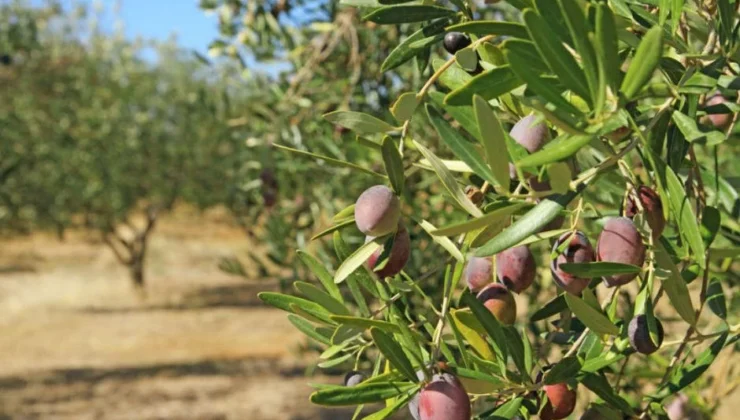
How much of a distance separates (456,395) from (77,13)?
50.4ft

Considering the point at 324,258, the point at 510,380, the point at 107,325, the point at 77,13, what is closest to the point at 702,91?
the point at 510,380

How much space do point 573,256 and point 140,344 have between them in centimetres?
1013

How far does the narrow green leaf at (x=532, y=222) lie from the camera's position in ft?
2.00

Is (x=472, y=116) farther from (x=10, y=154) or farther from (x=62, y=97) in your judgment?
(x=62, y=97)

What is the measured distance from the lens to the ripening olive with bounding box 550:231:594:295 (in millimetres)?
714

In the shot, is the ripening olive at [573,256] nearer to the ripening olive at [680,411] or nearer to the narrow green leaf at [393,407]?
the narrow green leaf at [393,407]

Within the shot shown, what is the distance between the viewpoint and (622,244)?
25.8 inches

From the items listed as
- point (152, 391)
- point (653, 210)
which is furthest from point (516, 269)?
point (152, 391)

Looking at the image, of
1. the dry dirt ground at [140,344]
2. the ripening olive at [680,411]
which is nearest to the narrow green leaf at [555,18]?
the ripening olive at [680,411]

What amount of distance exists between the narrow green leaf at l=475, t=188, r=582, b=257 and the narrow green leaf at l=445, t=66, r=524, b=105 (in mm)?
85

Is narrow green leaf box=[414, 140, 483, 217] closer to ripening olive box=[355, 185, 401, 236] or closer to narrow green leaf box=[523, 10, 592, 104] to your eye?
ripening olive box=[355, 185, 401, 236]

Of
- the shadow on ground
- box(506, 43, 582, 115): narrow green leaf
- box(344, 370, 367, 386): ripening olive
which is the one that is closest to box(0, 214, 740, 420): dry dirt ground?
the shadow on ground

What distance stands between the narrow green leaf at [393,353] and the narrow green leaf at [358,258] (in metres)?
0.08

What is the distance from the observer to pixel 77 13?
48.4 feet
